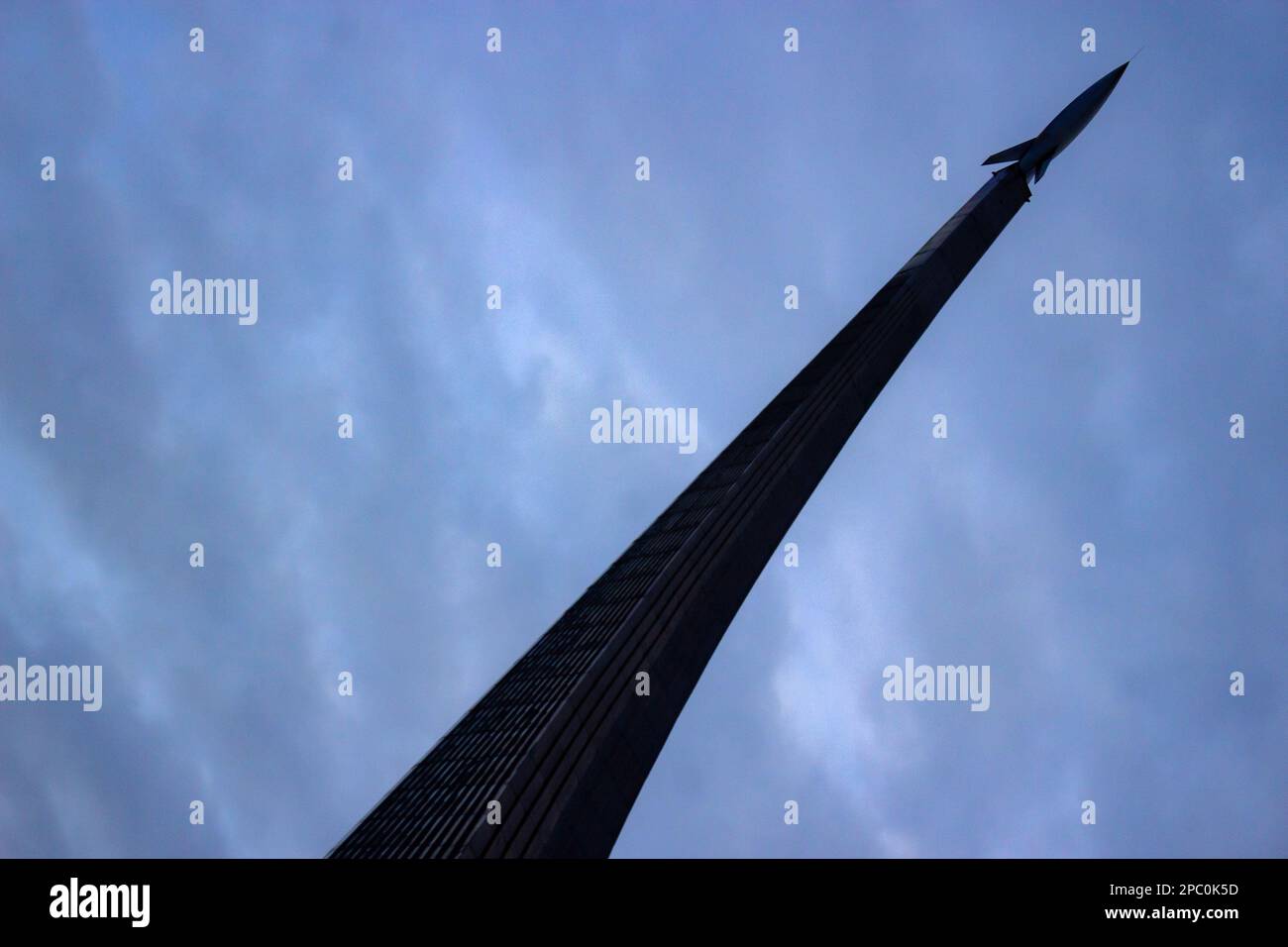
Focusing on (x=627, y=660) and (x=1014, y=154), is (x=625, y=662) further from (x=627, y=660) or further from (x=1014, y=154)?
(x=1014, y=154)

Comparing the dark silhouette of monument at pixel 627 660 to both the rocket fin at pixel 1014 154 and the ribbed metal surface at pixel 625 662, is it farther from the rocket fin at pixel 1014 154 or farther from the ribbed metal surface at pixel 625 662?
the rocket fin at pixel 1014 154

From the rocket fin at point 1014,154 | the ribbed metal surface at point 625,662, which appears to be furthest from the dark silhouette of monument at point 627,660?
the rocket fin at point 1014,154

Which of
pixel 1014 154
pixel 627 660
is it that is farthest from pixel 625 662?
pixel 1014 154

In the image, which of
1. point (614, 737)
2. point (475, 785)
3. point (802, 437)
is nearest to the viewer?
point (475, 785)
